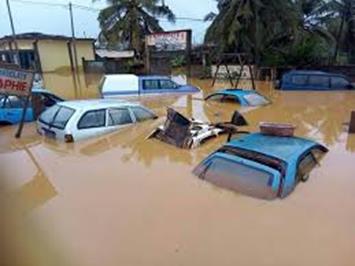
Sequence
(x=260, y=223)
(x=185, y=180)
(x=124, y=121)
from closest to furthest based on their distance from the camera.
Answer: (x=260, y=223) → (x=185, y=180) → (x=124, y=121)

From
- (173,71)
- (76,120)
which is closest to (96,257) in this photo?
(76,120)

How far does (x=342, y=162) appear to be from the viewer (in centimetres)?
983

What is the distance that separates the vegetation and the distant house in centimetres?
1427

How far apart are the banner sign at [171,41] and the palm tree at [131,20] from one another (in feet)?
20.4

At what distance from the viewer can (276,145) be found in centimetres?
859

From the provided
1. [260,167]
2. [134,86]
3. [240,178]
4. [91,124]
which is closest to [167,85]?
[134,86]

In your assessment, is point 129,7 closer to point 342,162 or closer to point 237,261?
point 342,162

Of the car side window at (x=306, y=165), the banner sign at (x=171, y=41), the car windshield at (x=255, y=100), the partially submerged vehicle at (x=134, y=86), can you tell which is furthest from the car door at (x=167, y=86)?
the car side window at (x=306, y=165)

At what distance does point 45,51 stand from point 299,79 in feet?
82.1

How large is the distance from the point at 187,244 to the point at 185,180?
8.28ft

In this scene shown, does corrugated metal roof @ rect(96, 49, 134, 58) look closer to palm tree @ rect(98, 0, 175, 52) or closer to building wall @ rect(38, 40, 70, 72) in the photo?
palm tree @ rect(98, 0, 175, 52)

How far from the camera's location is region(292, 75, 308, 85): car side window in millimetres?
21875

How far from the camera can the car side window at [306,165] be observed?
8.29 metres

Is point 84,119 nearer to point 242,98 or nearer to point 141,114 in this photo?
point 141,114
